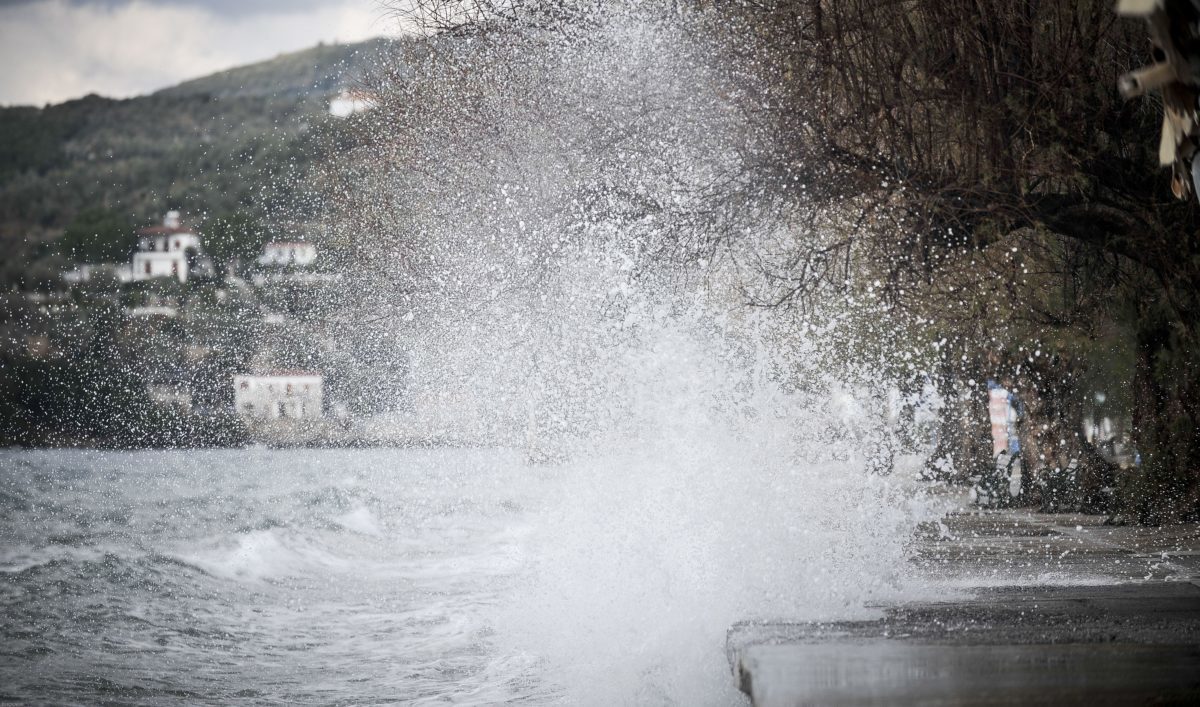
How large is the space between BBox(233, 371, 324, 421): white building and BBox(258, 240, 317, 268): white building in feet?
21.5

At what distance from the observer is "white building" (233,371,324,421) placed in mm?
69438

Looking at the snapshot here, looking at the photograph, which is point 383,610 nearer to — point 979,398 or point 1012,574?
point 1012,574

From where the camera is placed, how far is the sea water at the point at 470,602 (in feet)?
26.9

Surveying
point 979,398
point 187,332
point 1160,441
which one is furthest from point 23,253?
point 1160,441

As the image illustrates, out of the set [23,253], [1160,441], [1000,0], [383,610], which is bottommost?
[383,610]

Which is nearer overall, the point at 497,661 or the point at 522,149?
the point at 497,661

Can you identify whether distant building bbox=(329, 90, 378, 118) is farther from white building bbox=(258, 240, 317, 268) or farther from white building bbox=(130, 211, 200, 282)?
white building bbox=(130, 211, 200, 282)

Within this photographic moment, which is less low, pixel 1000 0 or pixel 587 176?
pixel 1000 0

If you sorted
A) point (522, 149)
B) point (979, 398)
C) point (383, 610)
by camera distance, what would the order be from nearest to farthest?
point (383, 610), point (522, 149), point (979, 398)

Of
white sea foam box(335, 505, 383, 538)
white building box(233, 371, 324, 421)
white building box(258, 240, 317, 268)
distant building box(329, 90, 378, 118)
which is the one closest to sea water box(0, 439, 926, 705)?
white sea foam box(335, 505, 383, 538)

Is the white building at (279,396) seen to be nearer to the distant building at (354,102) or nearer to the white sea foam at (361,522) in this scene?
the white sea foam at (361,522)

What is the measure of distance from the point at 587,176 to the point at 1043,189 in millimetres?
4870

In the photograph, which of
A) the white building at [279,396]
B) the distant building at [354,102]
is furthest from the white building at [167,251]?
the distant building at [354,102]

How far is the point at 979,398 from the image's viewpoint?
2423cm
